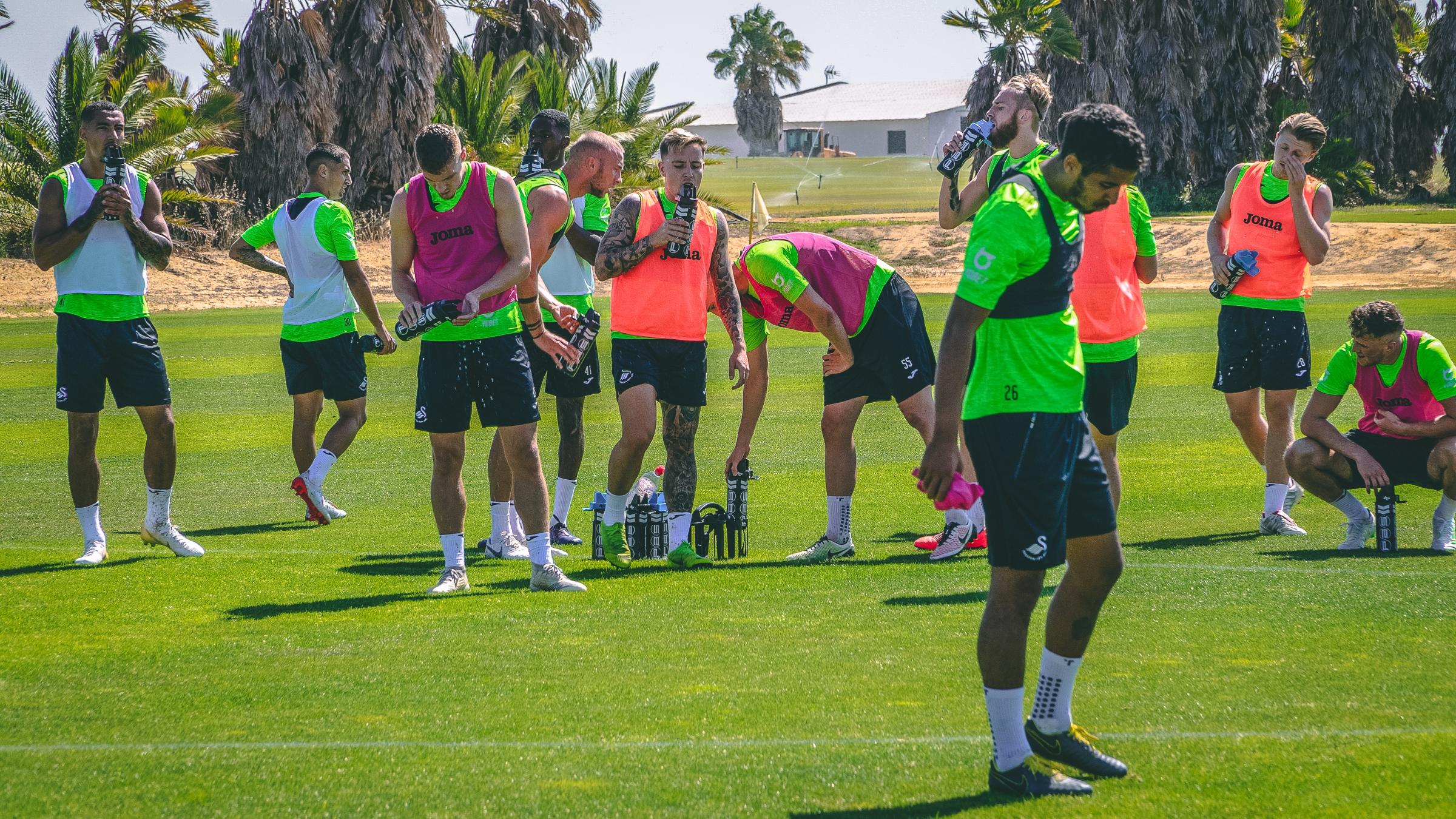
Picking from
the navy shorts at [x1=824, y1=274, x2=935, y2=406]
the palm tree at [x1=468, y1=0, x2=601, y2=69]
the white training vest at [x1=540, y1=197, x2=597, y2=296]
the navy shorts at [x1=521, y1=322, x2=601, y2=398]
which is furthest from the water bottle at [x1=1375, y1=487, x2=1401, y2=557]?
the palm tree at [x1=468, y1=0, x2=601, y2=69]

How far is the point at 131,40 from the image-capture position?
4969cm

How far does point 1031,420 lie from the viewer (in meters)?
4.24

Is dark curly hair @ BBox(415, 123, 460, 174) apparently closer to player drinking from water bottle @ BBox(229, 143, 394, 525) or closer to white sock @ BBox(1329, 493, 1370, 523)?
player drinking from water bottle @ BBox(229, 143, 394, 525)

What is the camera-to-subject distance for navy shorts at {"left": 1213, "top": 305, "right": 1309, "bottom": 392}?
8875 mm

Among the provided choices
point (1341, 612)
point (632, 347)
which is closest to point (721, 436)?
point (632, 347)

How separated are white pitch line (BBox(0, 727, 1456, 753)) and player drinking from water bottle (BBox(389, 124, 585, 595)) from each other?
2.53 m

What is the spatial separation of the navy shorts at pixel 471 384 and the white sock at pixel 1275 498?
4654mm

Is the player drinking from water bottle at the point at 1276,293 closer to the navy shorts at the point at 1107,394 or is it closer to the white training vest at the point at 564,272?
the navy shorts at the point at 1107,394

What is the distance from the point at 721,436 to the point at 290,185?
36065 mm

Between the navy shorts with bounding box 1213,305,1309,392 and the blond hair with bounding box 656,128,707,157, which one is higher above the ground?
the blond hair with bounding box 656,128,707,157

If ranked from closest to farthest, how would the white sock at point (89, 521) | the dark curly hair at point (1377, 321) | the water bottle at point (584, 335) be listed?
the water bottle at point (584, 335) → the dark curly hair at point (1377, 321) → the white sock at point (89, 521)

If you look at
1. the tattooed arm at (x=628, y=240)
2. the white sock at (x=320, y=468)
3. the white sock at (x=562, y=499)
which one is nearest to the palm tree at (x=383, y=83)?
the white sock at (x=320, y=468)

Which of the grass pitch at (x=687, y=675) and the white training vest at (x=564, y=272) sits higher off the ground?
the white training vest at (x=564, y=272)

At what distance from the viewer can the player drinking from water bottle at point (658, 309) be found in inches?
307
